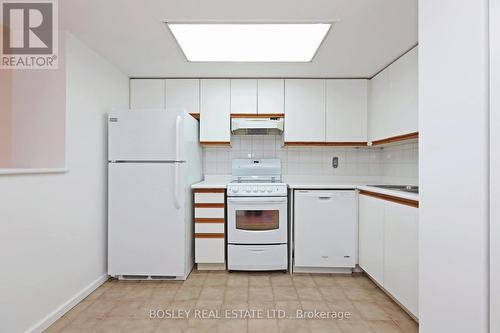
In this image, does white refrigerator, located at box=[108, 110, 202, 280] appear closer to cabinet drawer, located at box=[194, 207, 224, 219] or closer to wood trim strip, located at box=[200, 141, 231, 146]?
cabinet drawer, located at box=[194, 207, 224, 219]

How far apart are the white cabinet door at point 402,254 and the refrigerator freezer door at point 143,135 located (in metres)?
2.00

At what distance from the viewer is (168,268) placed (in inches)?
112

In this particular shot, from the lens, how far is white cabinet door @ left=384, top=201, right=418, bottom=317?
80.6 inches

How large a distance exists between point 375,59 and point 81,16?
2612 millimetres

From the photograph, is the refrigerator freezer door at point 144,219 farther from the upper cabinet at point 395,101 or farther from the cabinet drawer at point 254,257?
the upper cabinet at point 395,101

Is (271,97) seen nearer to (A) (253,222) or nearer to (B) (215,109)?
(B) (215,109)

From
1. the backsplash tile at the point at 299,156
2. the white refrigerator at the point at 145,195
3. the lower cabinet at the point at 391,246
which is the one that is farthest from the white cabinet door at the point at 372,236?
the white refrigerator at the point at 145,195

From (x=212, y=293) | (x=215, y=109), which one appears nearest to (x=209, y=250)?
(x=212, y=293)

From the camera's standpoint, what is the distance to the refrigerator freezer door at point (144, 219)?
282cm

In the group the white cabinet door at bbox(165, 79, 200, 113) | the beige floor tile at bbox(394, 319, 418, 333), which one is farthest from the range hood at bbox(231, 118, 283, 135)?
the beige floor tile at bbox(394, 319, 418, 333)

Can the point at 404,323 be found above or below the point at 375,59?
below

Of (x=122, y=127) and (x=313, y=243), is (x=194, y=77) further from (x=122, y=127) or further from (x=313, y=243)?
(x=313, y=243)

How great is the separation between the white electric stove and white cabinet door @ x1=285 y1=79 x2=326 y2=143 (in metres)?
0.77

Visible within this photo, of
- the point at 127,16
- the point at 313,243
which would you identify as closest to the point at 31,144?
the point at 127,16
